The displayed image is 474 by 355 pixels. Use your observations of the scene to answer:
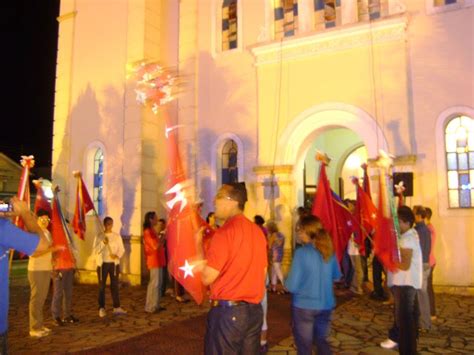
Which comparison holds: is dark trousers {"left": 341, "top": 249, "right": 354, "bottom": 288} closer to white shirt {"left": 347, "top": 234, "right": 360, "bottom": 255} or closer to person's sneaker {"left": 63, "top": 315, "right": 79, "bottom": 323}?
white shirt {"left": 347, "top": 234, "right": 360, "bottom": 255}

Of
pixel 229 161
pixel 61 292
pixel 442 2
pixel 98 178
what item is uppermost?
pixel 442 2

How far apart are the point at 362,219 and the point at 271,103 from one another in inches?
163

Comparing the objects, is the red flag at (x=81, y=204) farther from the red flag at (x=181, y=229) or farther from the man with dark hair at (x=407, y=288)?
the man with dark hair at (x=407, y=288)

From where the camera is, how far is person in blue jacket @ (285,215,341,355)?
459cm

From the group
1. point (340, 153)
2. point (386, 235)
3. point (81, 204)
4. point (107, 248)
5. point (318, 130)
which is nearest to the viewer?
point (386, 235)

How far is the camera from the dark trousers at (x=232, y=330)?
3.67m

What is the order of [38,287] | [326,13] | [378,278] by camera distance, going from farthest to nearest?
1. [326,13]
2. [378,278]
3. [38,287]

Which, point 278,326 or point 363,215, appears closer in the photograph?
point 278,326

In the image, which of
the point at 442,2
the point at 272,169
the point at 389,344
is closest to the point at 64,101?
the point at 272,169

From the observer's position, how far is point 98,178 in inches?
572

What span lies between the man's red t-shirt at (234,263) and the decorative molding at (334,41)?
8874 millimetres

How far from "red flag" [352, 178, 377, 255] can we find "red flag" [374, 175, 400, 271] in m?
→ 3.35

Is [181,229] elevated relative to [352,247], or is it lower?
elevated

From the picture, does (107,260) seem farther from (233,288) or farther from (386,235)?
(233,288)
